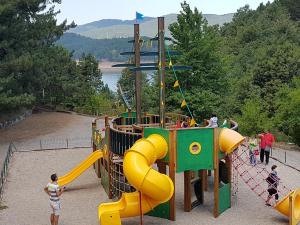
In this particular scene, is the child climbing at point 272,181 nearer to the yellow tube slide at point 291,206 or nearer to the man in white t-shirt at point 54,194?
the yellow tube slide at point 291,206

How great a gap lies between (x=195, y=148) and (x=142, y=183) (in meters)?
2.72

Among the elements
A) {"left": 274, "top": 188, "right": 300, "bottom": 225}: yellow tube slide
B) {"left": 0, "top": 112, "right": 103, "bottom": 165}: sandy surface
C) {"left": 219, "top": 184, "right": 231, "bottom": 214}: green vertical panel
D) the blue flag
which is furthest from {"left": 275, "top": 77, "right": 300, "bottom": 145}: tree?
{"left": 274, "top": 188, "right": 300, "bottom": 225}: yellow tube slide

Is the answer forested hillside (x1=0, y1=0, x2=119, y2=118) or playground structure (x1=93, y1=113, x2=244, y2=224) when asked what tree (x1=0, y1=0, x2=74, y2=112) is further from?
playground structure (x1=93, y1=113, x2=244, y2=224)

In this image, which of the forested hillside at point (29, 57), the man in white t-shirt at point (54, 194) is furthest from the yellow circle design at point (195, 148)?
the forested hillside at point (29, 57)

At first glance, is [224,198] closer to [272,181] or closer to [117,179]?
[272,181]

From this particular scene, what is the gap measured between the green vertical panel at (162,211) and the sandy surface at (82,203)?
21cm

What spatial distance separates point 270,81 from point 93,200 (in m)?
27.8

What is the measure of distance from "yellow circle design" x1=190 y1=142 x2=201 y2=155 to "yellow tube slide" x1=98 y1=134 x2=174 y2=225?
0.81 m

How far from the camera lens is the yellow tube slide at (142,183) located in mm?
12305

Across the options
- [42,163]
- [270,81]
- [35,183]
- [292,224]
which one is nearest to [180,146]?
[292,224]

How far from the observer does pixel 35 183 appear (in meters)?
19.4

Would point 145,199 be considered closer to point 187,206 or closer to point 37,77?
point 187,206

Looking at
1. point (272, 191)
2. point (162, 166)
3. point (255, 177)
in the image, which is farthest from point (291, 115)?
point (162, 166)

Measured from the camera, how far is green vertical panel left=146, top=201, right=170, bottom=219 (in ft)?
48.2
